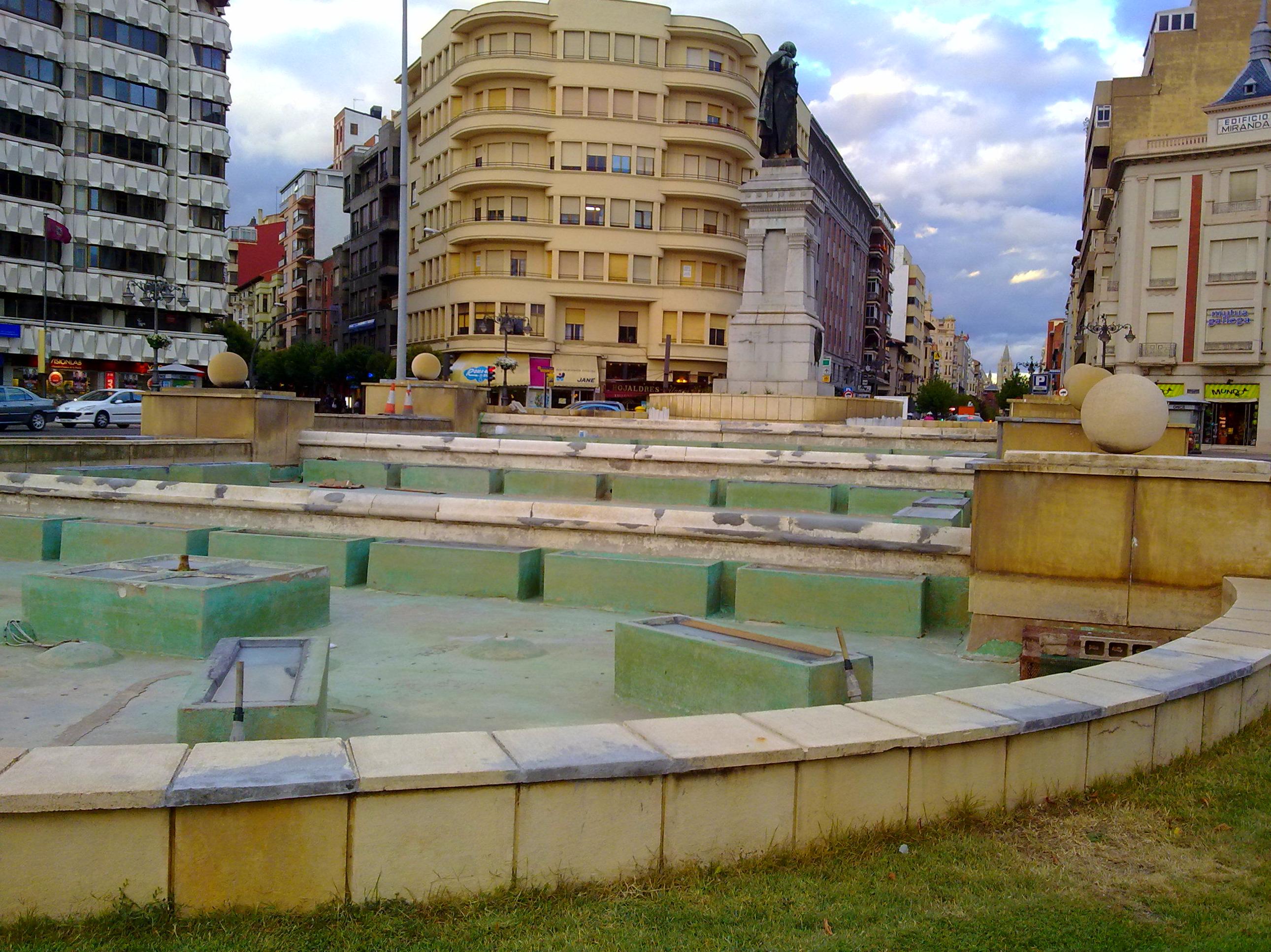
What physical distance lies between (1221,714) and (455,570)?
5643 mm

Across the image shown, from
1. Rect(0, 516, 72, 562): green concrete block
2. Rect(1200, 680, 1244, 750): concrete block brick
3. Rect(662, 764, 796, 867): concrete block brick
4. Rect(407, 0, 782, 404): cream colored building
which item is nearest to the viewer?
Rect(662, 764, 796, 867): concrete block brick

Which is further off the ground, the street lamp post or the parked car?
the street lamp post

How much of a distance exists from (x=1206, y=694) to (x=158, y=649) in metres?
5.69

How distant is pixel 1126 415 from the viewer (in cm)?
629

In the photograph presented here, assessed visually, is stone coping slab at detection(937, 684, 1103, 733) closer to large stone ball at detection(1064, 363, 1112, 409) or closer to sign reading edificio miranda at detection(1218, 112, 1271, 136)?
large stone ball at detection(1064, 363, 1112, 409)

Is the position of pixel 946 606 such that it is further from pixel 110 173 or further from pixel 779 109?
pixel 110 173

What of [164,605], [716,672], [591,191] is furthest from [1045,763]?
[591,191]

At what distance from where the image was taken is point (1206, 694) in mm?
4258

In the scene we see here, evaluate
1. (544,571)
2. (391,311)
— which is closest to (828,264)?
(391,311)

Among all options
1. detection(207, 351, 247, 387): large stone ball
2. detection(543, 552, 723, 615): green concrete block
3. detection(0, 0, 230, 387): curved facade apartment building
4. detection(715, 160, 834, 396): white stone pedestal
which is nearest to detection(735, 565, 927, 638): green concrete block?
detection(543, 552, 723, 615): green concrete block

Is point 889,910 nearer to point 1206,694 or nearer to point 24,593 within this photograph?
point 1206,694

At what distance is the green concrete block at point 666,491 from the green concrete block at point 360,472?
3.21 meters

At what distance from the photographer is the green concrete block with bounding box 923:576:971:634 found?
7.21 metres

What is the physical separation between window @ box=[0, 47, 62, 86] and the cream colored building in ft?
69.8
